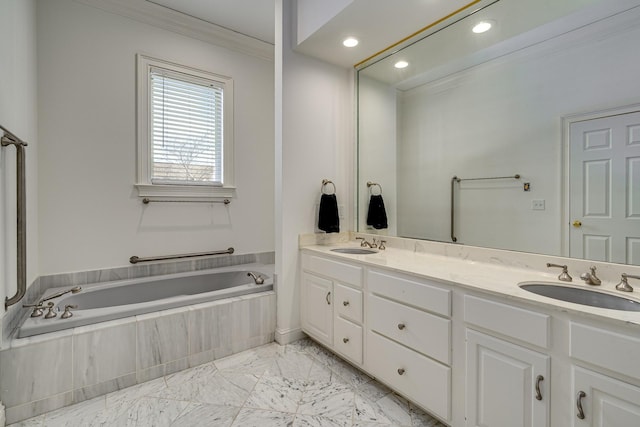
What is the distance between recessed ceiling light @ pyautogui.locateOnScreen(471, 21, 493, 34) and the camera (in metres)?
1.95

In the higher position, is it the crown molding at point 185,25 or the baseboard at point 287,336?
the crown molding at point 185,25

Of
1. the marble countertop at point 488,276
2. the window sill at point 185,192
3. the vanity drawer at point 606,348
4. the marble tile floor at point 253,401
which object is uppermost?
the window sill at point 185,192

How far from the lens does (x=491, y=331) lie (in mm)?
1264

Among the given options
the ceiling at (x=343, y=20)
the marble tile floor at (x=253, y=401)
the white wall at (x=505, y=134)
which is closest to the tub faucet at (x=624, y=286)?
the white wall at (x=505, y=134)

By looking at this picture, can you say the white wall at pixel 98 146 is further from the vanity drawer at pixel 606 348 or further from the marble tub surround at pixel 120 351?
the vanity drawer at pixel 606 348

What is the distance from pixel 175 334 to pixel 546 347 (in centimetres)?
206

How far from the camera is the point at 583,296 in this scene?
1.32 metres

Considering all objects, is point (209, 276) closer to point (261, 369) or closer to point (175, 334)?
point (175, 334)

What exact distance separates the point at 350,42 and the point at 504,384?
2370 mm

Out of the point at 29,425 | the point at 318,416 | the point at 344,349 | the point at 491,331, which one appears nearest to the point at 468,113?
the point at 491,331

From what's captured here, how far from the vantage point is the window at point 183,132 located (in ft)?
8.85

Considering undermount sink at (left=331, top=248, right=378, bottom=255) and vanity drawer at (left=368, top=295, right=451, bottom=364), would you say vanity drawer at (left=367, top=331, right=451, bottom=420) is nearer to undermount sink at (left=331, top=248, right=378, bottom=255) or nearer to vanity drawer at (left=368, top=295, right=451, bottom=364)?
vanity drawer at (left=368, top=295, right=451, bottom=364)

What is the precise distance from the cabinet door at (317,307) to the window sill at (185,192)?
1295mm

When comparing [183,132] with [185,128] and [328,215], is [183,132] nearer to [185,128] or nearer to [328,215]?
[185,128]
